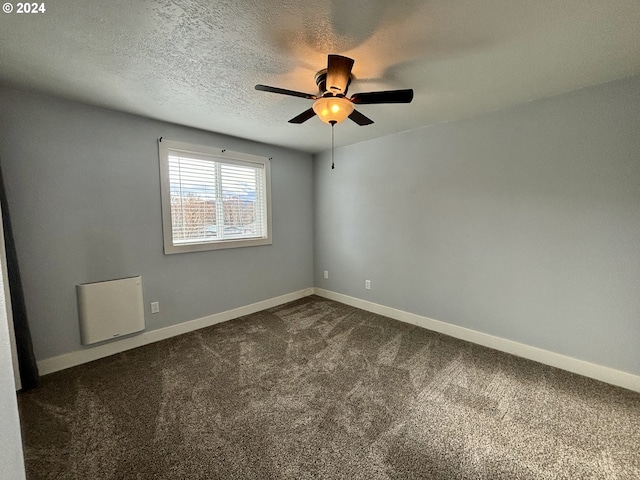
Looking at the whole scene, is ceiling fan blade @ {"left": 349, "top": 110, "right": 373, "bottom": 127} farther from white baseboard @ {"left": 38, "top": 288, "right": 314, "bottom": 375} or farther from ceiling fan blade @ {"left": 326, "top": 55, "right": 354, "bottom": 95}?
white baseboard @ {"left": 38, "top": 288, "right": 314, "bottom": 375}

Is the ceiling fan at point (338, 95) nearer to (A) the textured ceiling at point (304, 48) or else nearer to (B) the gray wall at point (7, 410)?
(A) the textured ceiling at point (304, 48)

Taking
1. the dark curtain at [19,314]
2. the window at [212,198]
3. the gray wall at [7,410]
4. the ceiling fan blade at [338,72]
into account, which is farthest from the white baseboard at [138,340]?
the ceiling fan blade at [338,72]

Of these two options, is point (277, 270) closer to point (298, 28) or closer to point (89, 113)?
point (89, 113)

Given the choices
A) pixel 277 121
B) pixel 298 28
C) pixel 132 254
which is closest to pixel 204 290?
pixel 132 254

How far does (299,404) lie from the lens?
1953 mm

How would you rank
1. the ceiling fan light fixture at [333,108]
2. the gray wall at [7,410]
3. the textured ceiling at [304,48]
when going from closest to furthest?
the gray wall at [7,410] → the textured ceiling at [304,48] → the ceiling fan light fixture at [333,108]

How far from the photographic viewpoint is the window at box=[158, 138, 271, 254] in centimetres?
300

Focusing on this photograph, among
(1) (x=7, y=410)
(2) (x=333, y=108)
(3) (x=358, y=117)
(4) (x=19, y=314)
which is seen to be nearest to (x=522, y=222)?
(3) (x=358, y=117)

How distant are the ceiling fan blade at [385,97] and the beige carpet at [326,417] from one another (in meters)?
2.06

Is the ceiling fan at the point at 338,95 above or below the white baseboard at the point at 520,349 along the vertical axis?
above

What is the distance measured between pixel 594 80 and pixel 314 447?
3.23 meters

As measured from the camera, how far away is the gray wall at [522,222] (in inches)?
82.9

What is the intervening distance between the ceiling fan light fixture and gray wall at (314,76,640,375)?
167 centimetres

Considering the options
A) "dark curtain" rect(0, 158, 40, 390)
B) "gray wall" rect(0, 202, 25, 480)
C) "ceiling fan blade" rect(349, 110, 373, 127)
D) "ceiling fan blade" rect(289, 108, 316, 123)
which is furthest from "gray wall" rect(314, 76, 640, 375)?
"dark curtain" rect(0, 158, 40, 390)
